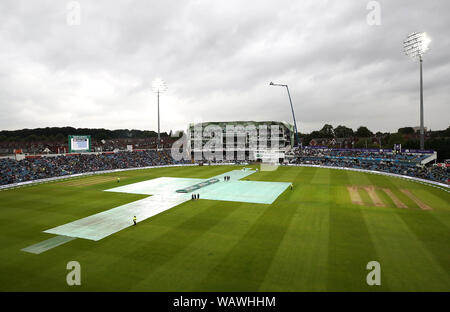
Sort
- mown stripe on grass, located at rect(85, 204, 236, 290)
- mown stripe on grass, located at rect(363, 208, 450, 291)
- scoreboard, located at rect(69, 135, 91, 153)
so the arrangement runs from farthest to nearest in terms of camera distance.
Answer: scoreboard, located at rect(69, 135, 91, 153) < mown stripe on grass, located at rect(85, 204, 236, 290) < mown stripe on grass, located at rect(363, 208, 450, 291)

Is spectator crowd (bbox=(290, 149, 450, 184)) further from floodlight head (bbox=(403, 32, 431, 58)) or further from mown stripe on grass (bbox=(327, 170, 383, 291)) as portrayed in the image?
mown stripe on grass (bbox=(327, 170, 383, 291))

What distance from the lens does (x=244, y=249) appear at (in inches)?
597

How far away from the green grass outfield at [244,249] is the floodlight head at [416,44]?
105 feet

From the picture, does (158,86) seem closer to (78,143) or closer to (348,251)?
(78,143)

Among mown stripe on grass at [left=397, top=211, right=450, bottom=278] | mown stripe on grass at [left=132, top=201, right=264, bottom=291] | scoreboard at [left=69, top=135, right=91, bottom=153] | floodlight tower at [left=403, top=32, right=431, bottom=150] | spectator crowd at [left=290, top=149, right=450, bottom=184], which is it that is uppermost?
floodlight tower at [left=403, top=32, right=431, bottom=150]

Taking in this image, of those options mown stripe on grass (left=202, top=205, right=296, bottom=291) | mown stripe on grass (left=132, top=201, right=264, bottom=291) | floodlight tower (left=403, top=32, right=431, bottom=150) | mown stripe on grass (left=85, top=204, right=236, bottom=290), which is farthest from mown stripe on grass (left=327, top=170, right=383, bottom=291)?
floodlight tower (left=403, top=32, right=431, bottom=150)

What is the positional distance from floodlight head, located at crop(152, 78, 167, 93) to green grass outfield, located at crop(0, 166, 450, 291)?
53.1 meters

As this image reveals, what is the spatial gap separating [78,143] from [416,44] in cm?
7628

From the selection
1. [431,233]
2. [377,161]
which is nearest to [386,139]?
[377,161]

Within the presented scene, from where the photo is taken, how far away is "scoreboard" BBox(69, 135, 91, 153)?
58.8 meters

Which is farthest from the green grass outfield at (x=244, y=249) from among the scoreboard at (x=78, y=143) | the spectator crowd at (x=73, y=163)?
the scoreboard at (x=78, y=143)

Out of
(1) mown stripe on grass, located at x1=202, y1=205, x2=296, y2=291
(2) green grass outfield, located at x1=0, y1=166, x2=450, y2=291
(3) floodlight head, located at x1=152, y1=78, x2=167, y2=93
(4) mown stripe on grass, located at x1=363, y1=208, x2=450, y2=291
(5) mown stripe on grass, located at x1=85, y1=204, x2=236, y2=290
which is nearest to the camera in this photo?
(4) mown stripe on grass, located at x1=363, y1=208, x2=450, y2=291

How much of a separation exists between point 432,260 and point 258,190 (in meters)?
21.6

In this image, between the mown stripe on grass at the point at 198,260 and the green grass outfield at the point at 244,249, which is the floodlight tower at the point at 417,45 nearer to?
the green grass outfield at the point at 244,249
